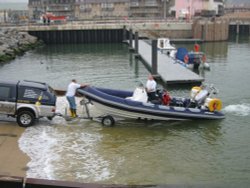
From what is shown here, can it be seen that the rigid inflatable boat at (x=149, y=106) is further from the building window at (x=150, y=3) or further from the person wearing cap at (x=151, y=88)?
the building window at (x=150, y=3)

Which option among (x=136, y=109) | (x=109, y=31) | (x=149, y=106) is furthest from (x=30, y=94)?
(x=109, y=31)

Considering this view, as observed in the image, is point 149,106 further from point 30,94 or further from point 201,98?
point 30,94

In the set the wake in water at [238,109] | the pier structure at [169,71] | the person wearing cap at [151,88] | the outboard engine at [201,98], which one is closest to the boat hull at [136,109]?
the outboard engine at [201,98]

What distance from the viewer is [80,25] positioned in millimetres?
61250

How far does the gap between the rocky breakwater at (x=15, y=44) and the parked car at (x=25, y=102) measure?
24.9 m

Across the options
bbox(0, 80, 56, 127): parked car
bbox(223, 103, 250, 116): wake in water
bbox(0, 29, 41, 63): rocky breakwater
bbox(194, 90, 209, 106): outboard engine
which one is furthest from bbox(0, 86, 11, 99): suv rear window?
bbox(0, 29, 41, 63): rocky breakwater

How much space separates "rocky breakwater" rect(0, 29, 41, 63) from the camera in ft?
135

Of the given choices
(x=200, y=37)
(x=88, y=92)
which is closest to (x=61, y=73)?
(x=88, y=92)

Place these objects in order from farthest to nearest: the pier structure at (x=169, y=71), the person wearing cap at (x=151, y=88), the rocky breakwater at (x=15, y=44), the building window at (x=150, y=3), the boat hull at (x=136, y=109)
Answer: the building window at (x=150, y=3), the rocky breakwater at (x=15, y=44), the pier structure at (x=169, y=71), the person wearing cap at (x=151, y=88), the boat hull at (x=136, y=109)

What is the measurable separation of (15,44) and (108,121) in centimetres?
3646

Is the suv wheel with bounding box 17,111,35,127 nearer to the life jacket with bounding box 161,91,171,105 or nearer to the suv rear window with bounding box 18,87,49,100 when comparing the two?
the suv rear window with bounding box 18,87,49,100

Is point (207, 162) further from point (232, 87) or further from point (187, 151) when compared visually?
point (232, 87)

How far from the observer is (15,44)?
159 feet

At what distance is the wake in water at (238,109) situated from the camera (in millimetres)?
17875
